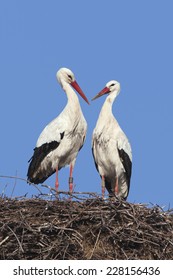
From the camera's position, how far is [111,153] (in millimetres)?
14367

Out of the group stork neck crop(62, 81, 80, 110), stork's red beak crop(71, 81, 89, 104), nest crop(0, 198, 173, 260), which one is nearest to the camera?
nest crop(0, 198, 173, 260)

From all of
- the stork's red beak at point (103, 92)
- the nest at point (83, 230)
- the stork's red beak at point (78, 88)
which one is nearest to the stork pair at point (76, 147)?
the stork's red beak at point (78, 88)

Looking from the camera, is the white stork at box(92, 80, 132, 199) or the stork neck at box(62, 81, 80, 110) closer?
the white stork at box(92, 80, 132, 199)

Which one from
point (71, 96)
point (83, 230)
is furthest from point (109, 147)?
point (83, 230)

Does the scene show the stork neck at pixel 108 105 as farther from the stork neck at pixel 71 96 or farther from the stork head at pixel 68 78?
the stork neck at pixel 71 96

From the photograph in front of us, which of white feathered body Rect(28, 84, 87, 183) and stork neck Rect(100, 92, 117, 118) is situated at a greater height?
stork neck Rect(100, 92, 117, 118)

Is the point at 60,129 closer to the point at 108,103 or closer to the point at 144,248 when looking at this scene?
the point at 108,103

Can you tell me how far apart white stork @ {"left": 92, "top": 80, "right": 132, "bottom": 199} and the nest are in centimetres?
240

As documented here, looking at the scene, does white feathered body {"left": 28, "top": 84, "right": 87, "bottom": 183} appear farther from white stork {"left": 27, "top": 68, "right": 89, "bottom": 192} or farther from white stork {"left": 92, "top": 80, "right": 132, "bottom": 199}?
white stork {"left": 92, "top": 80, "right": 132, "bottom": 199}

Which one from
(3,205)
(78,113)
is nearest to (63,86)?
(78,113)

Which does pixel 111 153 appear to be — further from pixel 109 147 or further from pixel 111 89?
pixel 111 89

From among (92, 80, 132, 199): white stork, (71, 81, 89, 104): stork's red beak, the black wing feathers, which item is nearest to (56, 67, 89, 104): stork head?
(71, 81, 89, 104): stork's red beak

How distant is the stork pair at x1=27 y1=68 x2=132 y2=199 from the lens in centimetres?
1427

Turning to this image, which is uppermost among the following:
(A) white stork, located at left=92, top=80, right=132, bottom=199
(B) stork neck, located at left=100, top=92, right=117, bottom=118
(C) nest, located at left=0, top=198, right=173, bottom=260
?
(B) stork neck, located at left=100, top=92, right=117, bottom=118
